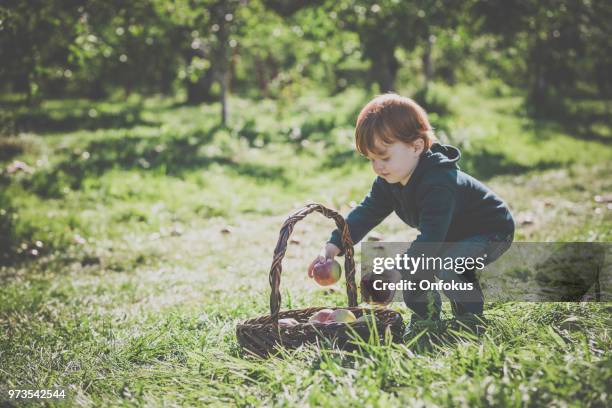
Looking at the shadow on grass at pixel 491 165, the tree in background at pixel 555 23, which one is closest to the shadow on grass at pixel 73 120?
the shadow on grass at pixel 491 165

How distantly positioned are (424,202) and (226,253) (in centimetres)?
290

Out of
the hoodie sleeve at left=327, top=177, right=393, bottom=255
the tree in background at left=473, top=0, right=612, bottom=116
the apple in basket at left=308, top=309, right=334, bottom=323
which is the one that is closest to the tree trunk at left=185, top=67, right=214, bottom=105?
the tree in background at left=473, top=0, right=612, bottom=116

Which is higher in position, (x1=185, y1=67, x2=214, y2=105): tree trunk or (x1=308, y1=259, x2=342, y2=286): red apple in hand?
(x1=185, y1=67, x2=214, y2=105): tree trunk

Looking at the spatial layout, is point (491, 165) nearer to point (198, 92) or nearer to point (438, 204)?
point (438, 204)

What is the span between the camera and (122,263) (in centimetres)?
521

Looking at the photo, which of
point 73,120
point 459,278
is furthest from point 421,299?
point 73,120

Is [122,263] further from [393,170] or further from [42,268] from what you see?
[393,170]

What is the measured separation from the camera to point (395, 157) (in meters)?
2.88

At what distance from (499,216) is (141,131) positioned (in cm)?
843

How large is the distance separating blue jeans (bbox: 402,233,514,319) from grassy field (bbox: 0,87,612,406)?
6.8 inches

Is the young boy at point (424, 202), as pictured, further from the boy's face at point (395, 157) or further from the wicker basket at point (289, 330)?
the wicker basket at point (289, 330)

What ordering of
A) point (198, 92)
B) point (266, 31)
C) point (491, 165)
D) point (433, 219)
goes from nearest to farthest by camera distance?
point (433, 219) < point (491, 165) < point (266, 31) < point (198, 92)

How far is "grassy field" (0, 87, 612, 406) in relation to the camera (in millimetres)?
2260

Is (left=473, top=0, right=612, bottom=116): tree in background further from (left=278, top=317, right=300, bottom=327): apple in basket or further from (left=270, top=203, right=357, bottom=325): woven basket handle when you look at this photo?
(left=278, top=317, right=300, bottom=327): apple in basket
